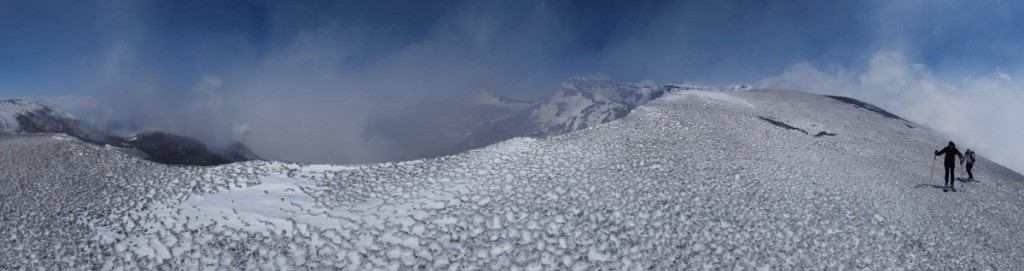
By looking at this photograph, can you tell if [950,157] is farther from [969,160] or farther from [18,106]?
[18,106]

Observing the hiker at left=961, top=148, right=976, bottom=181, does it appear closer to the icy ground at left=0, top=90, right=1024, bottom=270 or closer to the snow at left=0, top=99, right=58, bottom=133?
the icy ground at left=0, top=90, right=1024, bottom=270

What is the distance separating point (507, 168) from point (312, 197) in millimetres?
8070

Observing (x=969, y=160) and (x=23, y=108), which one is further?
(x=23, y=108)

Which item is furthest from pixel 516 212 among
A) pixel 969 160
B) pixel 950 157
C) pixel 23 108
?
pixel 23 108

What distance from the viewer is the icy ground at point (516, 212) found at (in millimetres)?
15969

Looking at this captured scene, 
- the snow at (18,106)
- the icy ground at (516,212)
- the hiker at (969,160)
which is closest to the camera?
the icy ground at (516,212)

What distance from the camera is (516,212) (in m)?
17.9

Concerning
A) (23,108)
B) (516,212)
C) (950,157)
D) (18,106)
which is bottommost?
(516,212)

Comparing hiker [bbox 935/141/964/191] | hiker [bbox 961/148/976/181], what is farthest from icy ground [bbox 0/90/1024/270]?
hiker [bbox 961/148/976/181]

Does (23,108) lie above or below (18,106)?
below

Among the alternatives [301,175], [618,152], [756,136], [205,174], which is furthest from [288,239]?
[756,136]

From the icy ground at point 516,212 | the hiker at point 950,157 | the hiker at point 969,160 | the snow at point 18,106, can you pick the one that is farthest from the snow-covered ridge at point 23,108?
the hiker at point 969,160

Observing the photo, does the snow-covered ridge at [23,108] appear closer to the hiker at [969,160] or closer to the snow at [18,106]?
the snow at [18,106]

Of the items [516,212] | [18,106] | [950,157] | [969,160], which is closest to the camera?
[516,212]
